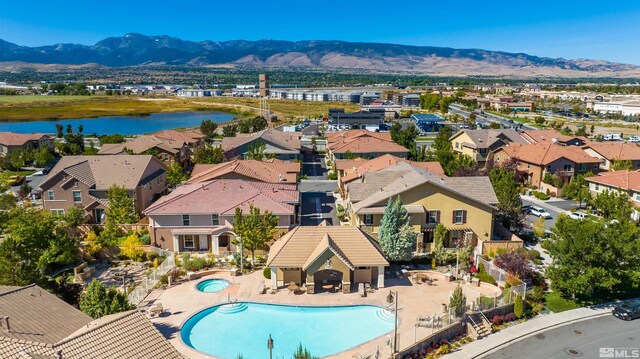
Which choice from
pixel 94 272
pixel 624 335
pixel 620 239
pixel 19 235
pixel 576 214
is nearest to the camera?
pixel 624 335

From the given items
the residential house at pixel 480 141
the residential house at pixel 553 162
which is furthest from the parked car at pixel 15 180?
the residential house at pixel 553 162

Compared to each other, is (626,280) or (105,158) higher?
(105,158)

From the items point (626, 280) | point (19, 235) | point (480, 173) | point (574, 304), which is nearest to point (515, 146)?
point (480, 173)

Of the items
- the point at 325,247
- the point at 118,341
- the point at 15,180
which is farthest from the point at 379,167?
the point at 15,180

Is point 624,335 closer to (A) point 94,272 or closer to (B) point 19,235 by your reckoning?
(A) point 94,272

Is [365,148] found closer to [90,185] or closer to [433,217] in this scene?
[433,217]
